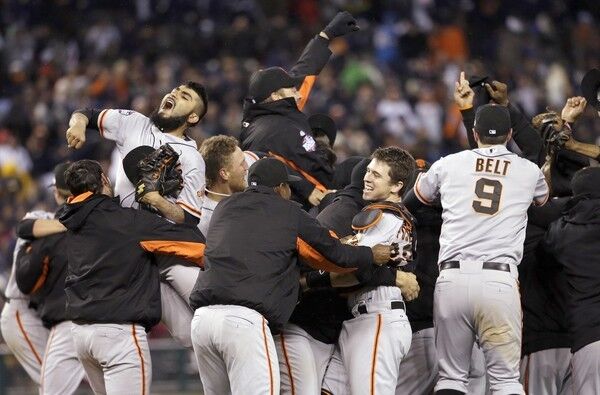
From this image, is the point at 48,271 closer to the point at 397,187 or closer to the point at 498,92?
Answer: the point at 397,187

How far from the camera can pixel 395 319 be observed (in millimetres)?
6832

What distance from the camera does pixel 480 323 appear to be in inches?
275

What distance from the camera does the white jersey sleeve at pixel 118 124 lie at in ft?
24.6

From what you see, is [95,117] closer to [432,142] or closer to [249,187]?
[249,187]

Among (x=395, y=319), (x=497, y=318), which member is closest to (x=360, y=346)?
(x=395, y=319)

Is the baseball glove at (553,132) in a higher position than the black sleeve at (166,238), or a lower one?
higher

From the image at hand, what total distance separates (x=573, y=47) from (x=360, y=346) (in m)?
13.4

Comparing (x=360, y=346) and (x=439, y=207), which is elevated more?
(x=439, y=207)

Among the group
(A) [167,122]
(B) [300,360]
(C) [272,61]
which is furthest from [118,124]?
(C) [272,61]

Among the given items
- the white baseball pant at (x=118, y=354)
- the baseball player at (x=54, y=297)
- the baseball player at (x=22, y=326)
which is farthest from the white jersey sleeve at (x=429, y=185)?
the baseball player at (x=22, y=326)

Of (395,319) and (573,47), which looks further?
(573,47)

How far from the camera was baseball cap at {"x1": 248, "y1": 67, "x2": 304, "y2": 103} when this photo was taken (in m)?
8.36

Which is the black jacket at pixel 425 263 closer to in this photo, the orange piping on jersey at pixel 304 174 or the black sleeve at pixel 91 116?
the orange piping on jersey at pixel 304 174

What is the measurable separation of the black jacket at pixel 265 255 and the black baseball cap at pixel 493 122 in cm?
114
